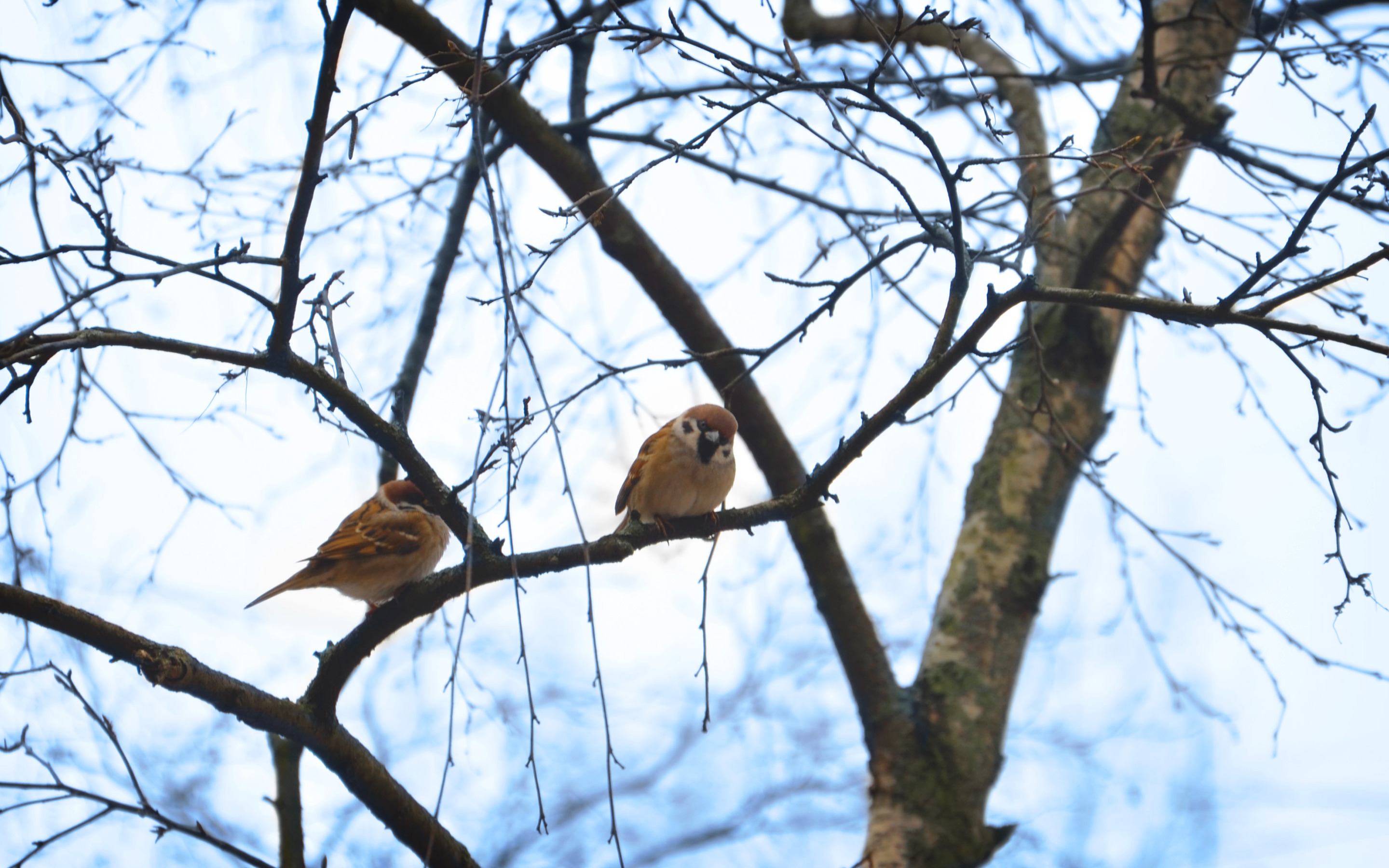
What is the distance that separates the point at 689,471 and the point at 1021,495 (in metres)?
1.59

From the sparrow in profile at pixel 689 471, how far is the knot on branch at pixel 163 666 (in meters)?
1.67

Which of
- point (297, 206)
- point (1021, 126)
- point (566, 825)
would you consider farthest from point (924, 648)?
point (297, 206)

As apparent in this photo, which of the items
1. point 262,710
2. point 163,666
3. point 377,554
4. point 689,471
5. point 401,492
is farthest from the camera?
point 401,492

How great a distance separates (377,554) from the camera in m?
3.95

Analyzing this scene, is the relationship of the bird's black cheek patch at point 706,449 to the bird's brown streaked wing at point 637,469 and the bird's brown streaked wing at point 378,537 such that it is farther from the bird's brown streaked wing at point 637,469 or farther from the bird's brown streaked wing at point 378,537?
the bird's brown streaked wing at point 378,537

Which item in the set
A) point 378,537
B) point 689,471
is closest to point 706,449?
point 689,471

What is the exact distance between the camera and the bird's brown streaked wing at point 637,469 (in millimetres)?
4039

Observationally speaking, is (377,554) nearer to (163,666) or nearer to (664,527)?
(664,527)

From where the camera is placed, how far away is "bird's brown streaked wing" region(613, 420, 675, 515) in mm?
4039

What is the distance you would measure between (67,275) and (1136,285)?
4374 millimetres

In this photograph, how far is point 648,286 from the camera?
434 centimetres

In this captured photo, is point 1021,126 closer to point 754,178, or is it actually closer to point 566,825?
point 754,178

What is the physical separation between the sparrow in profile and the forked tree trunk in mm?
1078

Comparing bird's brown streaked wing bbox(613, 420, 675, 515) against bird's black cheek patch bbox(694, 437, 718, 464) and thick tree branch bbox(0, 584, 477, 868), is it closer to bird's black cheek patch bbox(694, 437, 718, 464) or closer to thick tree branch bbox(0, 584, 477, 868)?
bird's black cheek patch bbox(694, 437, 718, 464)
